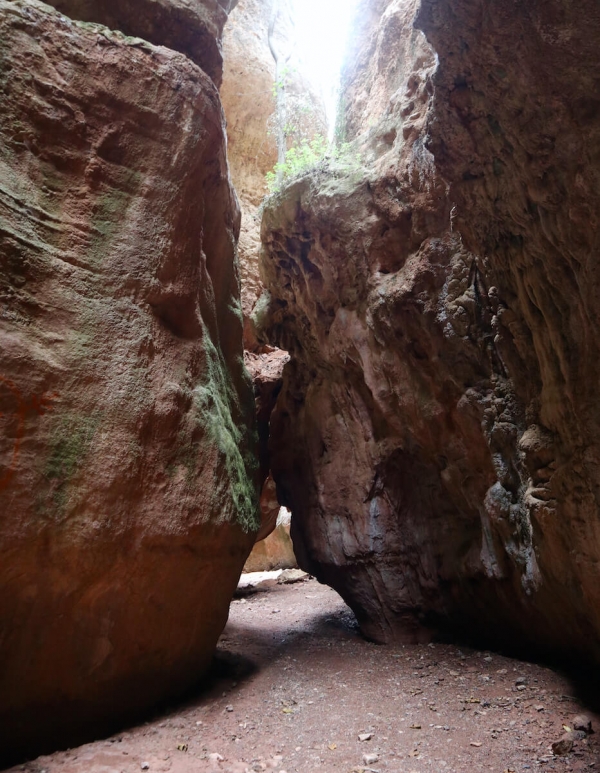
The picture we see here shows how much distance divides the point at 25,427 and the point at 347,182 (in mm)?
6034

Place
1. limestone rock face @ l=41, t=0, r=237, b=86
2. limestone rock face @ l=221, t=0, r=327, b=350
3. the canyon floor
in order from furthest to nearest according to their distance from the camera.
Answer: limestone rock face @ l=221, t=0, r=327, b=350 → limestone rock face @ l=41, t=0, r=237, b=86 → the canyon floor

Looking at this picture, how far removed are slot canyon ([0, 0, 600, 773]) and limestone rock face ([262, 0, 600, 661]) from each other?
0.03 m

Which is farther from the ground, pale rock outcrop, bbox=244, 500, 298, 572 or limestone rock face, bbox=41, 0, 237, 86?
limestone rock face, bbox=41, 0, 237, 86

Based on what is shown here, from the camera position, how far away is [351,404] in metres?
9.19

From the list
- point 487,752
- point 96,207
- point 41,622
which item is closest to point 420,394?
point 487,752

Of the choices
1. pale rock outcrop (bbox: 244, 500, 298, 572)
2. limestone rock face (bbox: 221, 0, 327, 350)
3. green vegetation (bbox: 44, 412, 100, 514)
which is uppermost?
limestone rock face (bbox: 221, 0, 327, 350)

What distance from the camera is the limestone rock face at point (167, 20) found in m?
6.61

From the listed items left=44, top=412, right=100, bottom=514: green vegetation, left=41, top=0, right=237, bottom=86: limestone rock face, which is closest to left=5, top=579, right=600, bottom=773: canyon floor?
left=44, top=412, right=100, bottom=514: green vegetation

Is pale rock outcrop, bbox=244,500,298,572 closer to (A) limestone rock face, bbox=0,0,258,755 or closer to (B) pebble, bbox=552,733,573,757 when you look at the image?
(A) limestone rock face, bbox=0,0,258,755

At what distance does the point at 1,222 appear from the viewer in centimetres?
466

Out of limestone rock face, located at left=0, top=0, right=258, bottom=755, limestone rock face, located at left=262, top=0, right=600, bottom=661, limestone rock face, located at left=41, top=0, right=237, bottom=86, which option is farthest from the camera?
limestone rock face, located at left=41, top=0, right=237, bottom=86

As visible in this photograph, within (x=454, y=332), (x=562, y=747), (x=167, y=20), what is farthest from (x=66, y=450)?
(x=167, y=20)

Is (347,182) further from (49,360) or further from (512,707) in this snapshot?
(512,707)

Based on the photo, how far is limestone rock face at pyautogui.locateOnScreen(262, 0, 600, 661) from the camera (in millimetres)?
3648
